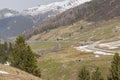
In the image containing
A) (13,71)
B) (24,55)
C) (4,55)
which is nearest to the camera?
(13,71)

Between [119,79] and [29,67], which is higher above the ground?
[29,67]

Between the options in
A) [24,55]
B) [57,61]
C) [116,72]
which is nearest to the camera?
[24,55]

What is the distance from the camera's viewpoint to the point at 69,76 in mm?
117250

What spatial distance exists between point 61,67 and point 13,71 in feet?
255

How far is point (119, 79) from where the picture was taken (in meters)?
79.4

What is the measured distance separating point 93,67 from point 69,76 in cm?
1034

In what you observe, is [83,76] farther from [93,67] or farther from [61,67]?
[61,67]

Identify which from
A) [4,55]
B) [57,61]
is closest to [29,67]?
[57,61]

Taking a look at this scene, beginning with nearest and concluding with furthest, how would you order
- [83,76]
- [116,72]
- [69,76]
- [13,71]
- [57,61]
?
1. [13,71]
2. [116,72]
3. [83,76]
4. [69,76]
5. [57,61]

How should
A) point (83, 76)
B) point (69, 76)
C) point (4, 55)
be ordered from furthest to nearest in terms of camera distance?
point (4, 55), point (69, 76), point (83, 76)

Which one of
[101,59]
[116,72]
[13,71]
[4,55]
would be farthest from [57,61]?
[13,71]

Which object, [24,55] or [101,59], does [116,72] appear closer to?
[24,55]

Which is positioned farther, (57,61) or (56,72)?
(57,61)

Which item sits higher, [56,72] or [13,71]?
[13,71]
